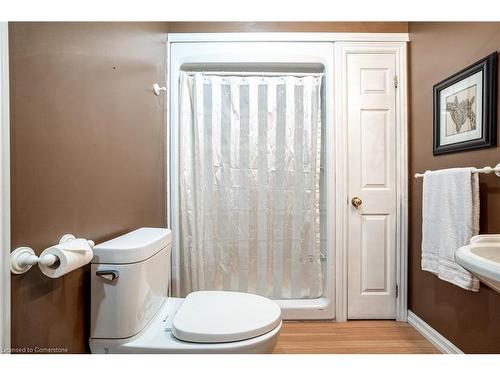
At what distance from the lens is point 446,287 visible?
1424 millimetres

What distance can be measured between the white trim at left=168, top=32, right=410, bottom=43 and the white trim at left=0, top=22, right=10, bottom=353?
4.13 ft

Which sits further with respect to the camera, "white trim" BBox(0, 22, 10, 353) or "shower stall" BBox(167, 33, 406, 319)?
"shower stall" BBox(167, 33, 406, 319)

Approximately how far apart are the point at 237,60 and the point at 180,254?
4.53ft

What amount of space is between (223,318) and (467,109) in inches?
59.6

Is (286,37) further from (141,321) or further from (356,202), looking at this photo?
(141,321)

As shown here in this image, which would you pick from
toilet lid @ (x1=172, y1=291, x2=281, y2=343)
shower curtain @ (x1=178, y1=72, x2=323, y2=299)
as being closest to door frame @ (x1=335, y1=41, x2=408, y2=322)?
shower curtain @ (x1=178, y1=72, x2=323, y2=299)

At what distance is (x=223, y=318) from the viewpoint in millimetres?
977


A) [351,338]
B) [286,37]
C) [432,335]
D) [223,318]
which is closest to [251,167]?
[286,37]

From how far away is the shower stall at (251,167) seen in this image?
5.65ft

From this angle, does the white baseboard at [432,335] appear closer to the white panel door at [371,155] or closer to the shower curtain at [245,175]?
the white panel door at [371,155]

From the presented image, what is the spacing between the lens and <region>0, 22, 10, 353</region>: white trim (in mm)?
617

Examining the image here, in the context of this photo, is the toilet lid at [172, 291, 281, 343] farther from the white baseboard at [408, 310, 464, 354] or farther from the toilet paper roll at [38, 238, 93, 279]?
the white baseboard at [408, 310, 464, 354]
